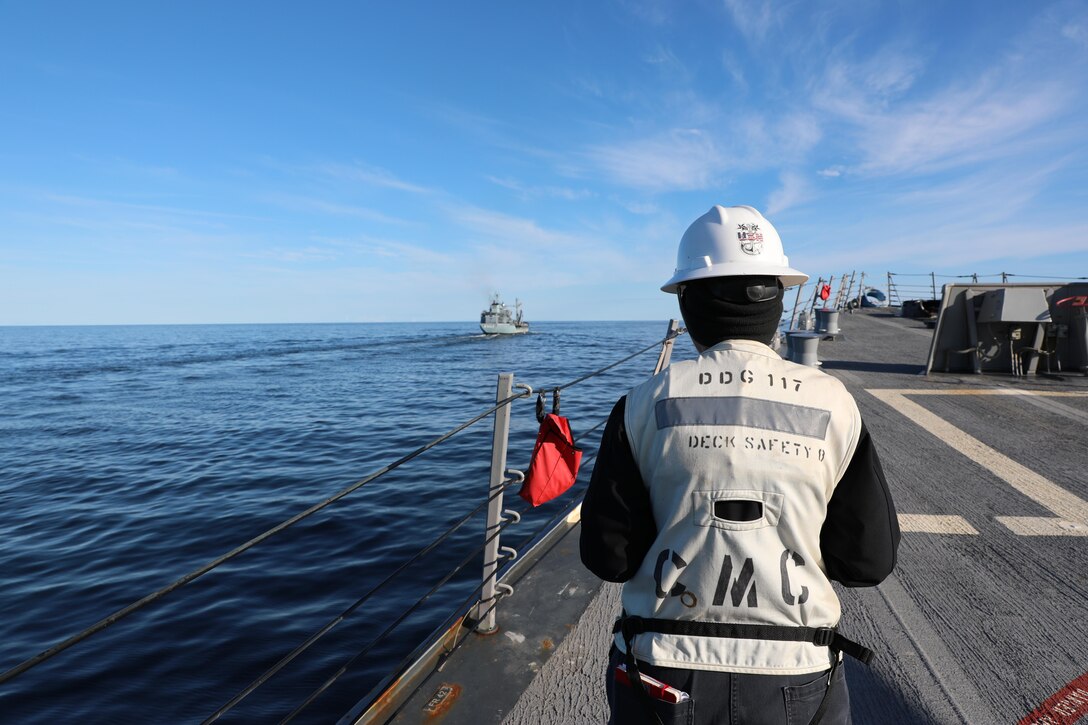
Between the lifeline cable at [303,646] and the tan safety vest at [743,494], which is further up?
the tan safety vest at [743,494]

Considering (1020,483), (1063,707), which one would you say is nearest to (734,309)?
(1063,707)

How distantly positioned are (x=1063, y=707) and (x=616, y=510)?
2.54 metres

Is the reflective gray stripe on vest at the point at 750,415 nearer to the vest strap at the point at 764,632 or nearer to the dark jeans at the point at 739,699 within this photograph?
the vest strap at the point at 764,632

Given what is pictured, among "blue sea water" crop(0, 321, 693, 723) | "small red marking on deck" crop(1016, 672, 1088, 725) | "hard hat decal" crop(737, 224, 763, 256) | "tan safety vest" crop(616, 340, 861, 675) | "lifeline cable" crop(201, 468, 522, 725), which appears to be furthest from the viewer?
"blue sea water" crop(0, 321, 693, 723)

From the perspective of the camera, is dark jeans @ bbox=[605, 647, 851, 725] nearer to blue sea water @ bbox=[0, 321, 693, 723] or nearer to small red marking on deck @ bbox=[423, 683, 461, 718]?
small red marking on deck @ bbox=[423, 683, 461, 718]

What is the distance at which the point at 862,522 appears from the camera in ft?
4.51

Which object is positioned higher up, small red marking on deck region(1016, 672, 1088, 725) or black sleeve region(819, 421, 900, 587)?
black sleeve region(819, 421, 900, 587)

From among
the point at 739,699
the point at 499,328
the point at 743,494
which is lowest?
the point at 499,328

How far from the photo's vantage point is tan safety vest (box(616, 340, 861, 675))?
1280mm

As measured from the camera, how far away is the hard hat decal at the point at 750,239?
4.97ft

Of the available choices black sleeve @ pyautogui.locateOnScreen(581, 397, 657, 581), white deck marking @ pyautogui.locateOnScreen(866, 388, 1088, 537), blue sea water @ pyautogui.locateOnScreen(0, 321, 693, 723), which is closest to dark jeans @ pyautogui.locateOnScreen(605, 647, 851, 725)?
black sleeve @ pyautogui.locateOnScreen(581, 397, 657, 581)

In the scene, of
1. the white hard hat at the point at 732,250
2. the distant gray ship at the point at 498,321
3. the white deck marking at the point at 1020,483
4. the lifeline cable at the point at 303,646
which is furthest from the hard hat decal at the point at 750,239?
the distant gray ship at the point at 498,321

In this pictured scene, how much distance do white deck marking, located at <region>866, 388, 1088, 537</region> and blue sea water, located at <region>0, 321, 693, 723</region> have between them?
5.25 meters

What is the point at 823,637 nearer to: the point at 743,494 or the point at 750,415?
the point at 743,494
